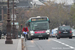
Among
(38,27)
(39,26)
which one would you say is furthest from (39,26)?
(38,27)

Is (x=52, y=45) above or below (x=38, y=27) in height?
below

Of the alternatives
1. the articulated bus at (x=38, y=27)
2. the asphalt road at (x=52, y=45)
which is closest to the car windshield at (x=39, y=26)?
the articulated bus at (x=38, y=27)

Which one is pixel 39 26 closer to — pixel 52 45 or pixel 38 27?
pixel 38 27

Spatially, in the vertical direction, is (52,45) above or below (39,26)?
below

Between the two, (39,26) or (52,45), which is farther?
(39,26)

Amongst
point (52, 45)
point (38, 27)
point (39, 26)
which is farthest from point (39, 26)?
point (52, 45)

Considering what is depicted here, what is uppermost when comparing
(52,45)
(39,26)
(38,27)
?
(39,26)

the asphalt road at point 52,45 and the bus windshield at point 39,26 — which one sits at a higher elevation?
the bus windshield at point 39,26

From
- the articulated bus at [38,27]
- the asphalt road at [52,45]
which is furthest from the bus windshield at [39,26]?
the asphalt road at [52,45]

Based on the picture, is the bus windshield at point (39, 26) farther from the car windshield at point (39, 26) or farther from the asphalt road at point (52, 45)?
the asphalt road at point (52, 45)

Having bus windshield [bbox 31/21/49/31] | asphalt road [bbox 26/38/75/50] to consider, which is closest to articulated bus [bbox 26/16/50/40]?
bus windshield [bbox 31/21/49/31]

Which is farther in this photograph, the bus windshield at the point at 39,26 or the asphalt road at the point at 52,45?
the bus windshield at the point at 39,26

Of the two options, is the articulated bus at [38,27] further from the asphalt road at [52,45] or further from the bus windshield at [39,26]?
the asphalt road at [52,45]

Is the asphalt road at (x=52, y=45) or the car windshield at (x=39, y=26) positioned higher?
the car windshield at (x=39, y=26)
